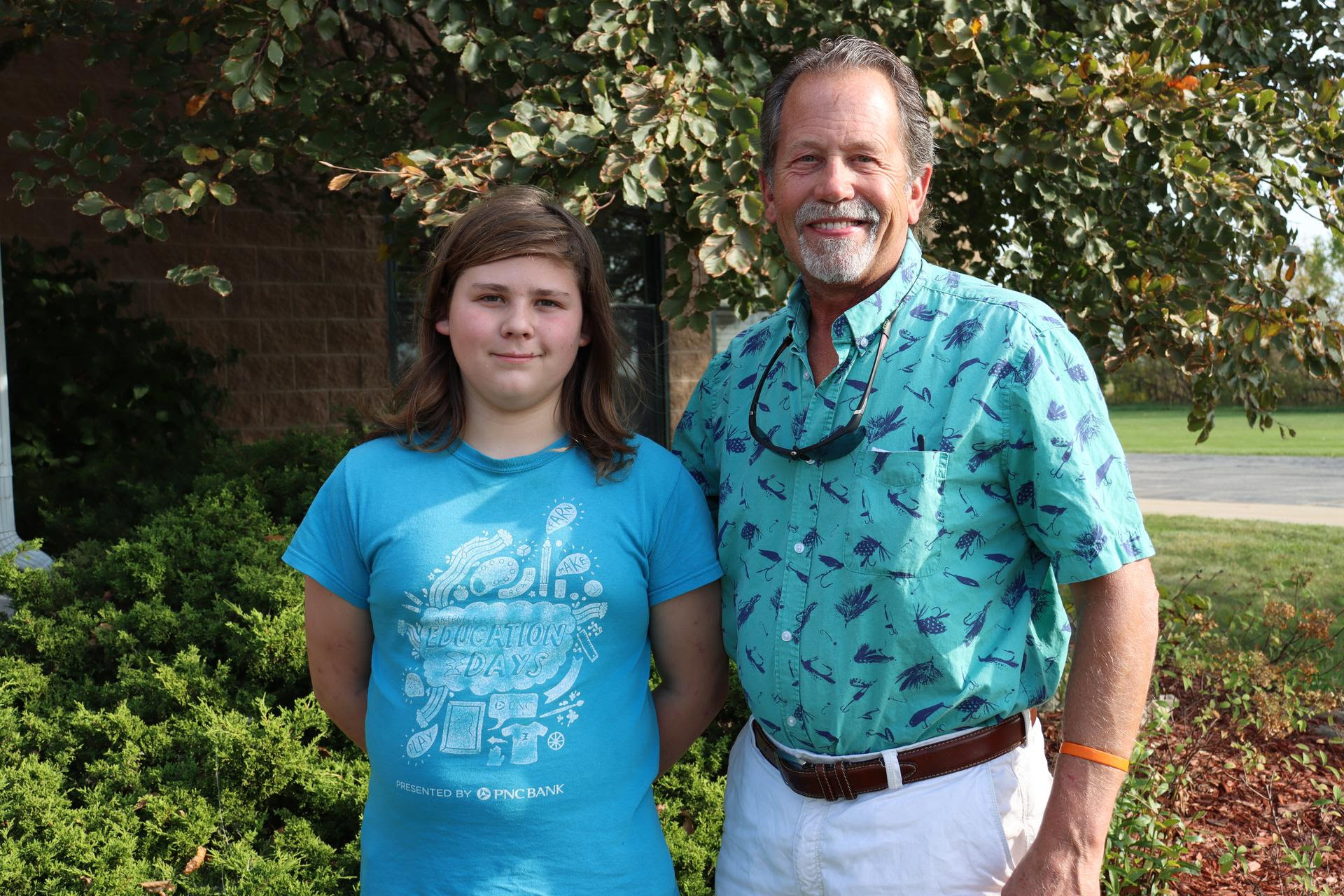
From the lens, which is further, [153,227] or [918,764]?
[153,227]

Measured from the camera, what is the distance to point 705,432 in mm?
2318

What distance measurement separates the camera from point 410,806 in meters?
1.85

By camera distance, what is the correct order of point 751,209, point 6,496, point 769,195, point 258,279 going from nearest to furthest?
1. point 769,195
2. point 751,209
3. point 6,496
4. point 258,279

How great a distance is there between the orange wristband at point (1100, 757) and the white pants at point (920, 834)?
127 millimetres

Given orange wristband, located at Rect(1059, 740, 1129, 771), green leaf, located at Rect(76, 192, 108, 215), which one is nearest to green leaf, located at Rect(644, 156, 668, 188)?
green leaf, located at Rect(76, 192, 108, 215)

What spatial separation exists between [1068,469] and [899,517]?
27 centimetres

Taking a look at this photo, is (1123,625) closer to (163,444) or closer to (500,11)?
(500,11)

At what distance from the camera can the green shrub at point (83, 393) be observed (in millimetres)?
5508

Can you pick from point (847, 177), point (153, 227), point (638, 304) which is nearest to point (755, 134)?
point (847, 177)

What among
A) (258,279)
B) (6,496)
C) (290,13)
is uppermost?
(290,13)

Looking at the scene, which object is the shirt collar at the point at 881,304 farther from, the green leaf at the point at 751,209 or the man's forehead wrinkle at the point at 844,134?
the green leaf at the point at 751,209

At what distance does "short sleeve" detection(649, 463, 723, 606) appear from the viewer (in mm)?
2018

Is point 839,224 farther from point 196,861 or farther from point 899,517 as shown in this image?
point 196,861

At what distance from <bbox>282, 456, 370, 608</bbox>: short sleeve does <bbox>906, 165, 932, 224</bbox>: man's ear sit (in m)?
1.13
